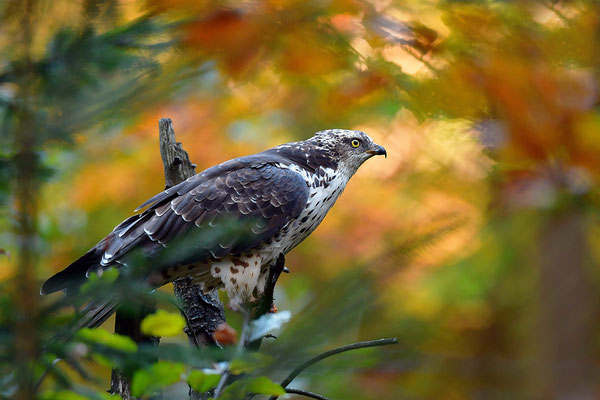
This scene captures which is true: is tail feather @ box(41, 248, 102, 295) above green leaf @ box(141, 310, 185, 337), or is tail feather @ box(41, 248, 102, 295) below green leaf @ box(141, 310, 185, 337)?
below

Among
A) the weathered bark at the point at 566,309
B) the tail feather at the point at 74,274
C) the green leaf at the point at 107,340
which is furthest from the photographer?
the weathered bark at the point at 566,309

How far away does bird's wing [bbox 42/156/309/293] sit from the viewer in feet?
13.2

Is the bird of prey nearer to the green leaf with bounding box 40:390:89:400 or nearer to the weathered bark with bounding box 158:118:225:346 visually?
the weathered bark with bounding box 158:118:225:346

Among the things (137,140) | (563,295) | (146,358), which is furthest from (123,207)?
(146,358)

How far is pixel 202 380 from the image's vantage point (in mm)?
2127

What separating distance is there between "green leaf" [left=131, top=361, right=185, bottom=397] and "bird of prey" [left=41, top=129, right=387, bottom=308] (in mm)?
1833

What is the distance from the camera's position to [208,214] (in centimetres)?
428

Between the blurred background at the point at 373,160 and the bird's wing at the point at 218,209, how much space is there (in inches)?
26.4

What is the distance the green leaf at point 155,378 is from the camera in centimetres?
189

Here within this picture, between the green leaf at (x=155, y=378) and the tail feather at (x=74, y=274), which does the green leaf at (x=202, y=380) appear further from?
the tail feather at (x=74, y=274)

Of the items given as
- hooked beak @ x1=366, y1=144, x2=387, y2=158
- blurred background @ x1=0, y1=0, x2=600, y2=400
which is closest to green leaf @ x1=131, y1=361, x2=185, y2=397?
blurred background @ x1=0, y1=0, x2=600, y2=400

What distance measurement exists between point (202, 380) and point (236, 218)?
1886 mm

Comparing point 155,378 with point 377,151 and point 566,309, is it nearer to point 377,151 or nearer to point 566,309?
point 377,151

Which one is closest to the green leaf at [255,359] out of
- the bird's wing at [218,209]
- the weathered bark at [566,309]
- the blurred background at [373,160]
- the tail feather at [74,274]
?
the blurred background at [373,160]
